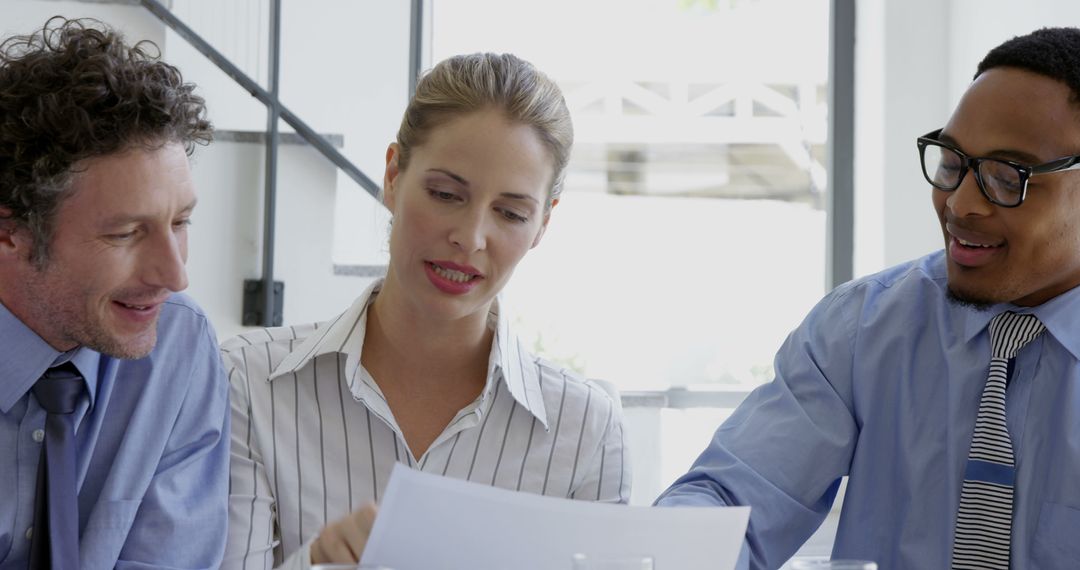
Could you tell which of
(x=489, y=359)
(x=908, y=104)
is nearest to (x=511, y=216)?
(x=489, y=359)

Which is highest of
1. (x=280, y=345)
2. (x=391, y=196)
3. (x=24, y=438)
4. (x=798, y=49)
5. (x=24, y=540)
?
(x=798, y=49)

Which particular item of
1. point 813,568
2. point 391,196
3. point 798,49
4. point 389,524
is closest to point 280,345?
point 391,196

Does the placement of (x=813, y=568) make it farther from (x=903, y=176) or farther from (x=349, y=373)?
(x=903, y=176)

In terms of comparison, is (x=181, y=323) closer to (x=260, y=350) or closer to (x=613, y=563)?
(x=260, y=350)

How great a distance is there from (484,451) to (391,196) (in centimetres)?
45

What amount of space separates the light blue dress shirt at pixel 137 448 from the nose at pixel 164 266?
0.14 m

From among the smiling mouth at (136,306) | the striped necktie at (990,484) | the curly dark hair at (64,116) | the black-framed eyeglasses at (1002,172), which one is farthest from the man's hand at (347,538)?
the black-framed eyeglasses at (1002,172)

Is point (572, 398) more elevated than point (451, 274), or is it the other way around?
point (451, 274)

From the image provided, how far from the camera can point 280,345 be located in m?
1.80

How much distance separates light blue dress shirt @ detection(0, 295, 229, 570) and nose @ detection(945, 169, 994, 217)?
42.1 inches

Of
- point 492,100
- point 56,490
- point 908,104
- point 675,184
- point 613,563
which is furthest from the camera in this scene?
point 675,184

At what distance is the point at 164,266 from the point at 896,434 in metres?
1.08

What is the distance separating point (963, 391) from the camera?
1.68m

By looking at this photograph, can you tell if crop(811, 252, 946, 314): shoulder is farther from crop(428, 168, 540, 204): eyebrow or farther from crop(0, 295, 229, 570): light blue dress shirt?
crop(0, 295, 229, 570): light blue dress shirt
